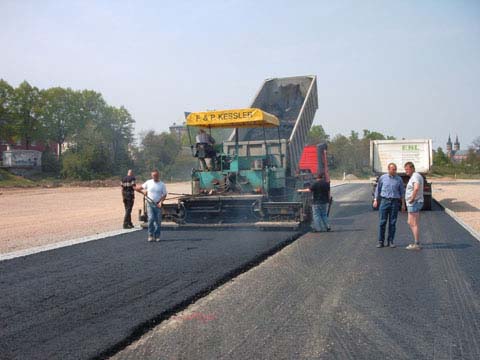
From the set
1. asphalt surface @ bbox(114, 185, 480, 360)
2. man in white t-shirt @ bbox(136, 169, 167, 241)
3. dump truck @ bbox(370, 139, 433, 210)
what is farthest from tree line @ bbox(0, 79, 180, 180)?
asphalt surface @ bbox(114, 185, 480, 360)

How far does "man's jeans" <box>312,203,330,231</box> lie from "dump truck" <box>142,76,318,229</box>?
0.92 ft

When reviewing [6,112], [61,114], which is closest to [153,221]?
[6,112]

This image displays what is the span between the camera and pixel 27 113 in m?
59.3

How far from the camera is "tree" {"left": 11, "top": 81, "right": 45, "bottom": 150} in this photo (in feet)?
191

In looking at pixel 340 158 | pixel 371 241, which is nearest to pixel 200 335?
pixel 371 241

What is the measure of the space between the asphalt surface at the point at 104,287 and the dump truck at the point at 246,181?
1.16 metres

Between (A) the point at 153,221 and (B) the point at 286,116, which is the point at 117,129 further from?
(A) the point at 153,221

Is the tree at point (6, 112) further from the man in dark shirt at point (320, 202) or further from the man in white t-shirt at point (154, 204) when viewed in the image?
the man in dark shirt at point (320, 202)

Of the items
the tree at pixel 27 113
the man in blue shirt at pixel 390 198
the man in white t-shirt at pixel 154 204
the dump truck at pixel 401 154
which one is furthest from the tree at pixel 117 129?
the man in blue shirt at pixel 390 198

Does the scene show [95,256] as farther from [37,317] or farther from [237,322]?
[237,322]

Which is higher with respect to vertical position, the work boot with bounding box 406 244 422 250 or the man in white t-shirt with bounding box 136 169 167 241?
the man in white t-shirt with bounding box 136 169 167 241

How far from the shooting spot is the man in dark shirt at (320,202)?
37.4 feet

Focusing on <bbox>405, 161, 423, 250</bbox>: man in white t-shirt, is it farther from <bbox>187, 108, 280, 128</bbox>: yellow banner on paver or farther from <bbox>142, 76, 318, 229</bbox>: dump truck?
<bbox>187, 108, 280, 128</bbox>: yellow banner on paver

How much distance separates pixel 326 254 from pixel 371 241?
5.76 feet
